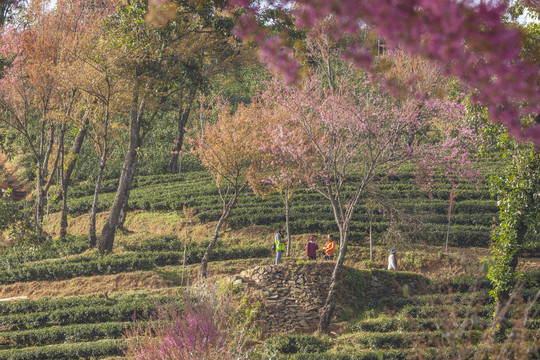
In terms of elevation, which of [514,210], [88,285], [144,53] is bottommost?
[88,285]

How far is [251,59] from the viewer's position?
18.8 meters

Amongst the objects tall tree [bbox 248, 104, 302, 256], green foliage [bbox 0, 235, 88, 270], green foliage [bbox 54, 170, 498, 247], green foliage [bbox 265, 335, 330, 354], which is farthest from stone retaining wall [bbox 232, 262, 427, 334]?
green foliage [bbox 0, 235, 88, 270]

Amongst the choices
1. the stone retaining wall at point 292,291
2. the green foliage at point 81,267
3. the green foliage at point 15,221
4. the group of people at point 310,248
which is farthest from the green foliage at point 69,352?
the group of people at point 310,248

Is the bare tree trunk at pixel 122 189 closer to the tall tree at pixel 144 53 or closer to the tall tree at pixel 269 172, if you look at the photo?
the tall tree at pixel 144 53

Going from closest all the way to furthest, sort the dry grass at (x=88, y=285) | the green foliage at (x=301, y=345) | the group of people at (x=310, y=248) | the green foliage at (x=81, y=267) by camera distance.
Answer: the green foliage at (x=301, y=345) < the dry grass at (x=88, y=285) < the group of people at (x=310, y=248) < the green foliage at (x=81, y=267)

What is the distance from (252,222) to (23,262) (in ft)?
30.0

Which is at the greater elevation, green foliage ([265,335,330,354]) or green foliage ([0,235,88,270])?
green foliage ([0,235,88,270])

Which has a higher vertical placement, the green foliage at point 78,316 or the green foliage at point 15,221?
the green foliage at point 15,221

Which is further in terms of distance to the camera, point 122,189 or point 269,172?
point 122,189

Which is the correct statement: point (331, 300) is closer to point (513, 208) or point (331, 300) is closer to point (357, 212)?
point (513, 208)

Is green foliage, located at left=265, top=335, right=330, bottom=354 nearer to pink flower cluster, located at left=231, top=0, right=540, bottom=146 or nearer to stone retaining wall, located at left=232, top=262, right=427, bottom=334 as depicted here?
stone retaining wall, located at left=232, top=262, right=427, bottom=334

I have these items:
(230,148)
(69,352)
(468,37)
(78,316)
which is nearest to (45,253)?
(78,316)

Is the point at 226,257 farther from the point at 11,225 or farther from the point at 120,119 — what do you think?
the point at 120,119

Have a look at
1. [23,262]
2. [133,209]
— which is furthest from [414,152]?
[133,209]
